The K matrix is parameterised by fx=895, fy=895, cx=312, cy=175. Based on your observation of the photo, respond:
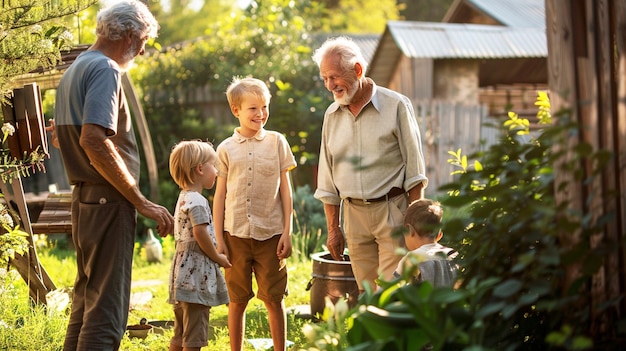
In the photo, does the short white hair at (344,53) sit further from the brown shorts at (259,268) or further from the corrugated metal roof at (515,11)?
the corrugated metal roof at (515,11)

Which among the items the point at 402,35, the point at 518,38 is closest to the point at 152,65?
the point at 402,35

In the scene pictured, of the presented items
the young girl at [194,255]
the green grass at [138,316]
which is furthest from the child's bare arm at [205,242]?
the green grass at [138,316]

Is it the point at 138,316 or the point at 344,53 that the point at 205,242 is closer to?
the point at 344,53

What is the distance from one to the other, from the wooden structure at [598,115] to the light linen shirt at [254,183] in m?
2.25

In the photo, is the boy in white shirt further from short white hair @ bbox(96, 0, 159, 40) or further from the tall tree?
the tall tree

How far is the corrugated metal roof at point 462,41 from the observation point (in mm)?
15641

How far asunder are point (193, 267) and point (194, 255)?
0.06m

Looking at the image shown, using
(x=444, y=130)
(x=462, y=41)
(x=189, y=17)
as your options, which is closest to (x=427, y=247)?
(x=444, y=130)

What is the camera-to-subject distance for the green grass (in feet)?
16.4

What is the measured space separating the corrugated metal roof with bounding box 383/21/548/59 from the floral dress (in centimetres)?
1131

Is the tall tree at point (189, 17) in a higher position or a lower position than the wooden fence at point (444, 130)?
higher

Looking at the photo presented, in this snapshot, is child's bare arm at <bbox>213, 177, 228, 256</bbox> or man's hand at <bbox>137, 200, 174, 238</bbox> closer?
man's hand at <bbox>137, 200, 174, 238</bbox>

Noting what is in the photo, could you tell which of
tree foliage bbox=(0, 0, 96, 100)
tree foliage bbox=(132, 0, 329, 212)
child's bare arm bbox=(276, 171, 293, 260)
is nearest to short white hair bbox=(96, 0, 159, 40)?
tree foliage bbox=(0, 0, 96, 100)

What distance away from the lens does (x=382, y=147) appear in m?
4.27
